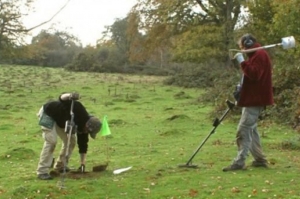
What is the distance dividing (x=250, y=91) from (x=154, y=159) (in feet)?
11.0

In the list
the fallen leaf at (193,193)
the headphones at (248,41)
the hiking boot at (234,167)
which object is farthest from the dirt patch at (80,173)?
the headphones at (248,41)

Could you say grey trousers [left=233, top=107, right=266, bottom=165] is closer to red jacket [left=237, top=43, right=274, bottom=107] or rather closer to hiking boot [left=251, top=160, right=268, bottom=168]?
red jacket [left=237, top=43, right=274, bottom=107]

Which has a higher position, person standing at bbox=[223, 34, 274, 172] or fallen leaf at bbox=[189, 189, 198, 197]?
person standing at bbox=[223, 34, 274, 172]

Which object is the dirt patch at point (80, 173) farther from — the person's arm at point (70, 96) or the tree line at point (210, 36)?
the tree line at point (210, 36)

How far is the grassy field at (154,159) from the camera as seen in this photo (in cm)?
997

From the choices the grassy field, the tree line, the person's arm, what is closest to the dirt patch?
the grassy field

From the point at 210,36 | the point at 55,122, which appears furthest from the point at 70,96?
the point at 210,36

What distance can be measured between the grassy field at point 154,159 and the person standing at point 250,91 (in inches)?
23.1

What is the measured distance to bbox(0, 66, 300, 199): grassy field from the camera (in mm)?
9969

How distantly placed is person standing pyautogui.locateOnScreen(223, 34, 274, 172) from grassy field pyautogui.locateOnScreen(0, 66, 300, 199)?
1.93 feet

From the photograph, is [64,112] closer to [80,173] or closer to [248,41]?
[80,173]

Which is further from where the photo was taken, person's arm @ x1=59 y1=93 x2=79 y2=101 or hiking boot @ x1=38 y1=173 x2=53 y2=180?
hiking boot @ x1=38 y1=173 x2=53 y2=180

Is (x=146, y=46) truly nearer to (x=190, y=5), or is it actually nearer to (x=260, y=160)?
(x=190, y=5)

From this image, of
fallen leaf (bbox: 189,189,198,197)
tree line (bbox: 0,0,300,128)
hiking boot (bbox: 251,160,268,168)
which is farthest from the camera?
tree line (bbox: 0,0,300,128)
